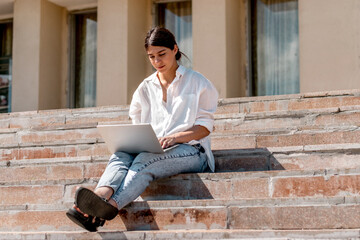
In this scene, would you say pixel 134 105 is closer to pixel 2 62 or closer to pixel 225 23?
pixel 225 23

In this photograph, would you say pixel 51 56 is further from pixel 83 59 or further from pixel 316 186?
pixel 316 186

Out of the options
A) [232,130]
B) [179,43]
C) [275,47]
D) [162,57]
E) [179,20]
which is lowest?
[232,130]

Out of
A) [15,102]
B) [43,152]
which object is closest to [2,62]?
[15,102]

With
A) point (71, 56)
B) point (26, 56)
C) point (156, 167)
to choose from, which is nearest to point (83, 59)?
point (71, 56)

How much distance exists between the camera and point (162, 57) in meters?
4.68

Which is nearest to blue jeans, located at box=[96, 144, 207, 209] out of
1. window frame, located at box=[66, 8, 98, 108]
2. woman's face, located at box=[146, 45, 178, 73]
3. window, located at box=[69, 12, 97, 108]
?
woman's face, located at box=[146, 45, 178, 73]

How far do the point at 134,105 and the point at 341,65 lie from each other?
14.4ft

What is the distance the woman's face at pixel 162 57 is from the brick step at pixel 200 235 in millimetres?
1438

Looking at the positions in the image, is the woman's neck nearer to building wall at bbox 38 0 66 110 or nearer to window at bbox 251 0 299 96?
window at bbox 251 0 299 96

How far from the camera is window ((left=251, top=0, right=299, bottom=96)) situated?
31.2 feet

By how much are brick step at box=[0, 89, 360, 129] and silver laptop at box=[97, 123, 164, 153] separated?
1604 millimetres

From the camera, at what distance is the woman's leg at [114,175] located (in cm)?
394

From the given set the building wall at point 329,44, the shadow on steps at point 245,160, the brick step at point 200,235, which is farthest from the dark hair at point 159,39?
the building wall at point 329,44

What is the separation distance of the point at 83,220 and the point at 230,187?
102 centimetres
